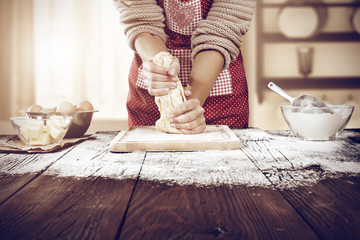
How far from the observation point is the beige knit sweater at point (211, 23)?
1361mm

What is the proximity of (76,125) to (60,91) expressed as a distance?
9.54ft

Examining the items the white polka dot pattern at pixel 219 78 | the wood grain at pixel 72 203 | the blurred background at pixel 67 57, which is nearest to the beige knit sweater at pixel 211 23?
the white polka dot pattern at pixel 219 78

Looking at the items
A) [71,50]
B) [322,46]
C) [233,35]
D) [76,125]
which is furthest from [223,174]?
[71,50]

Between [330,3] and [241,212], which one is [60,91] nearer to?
[330,3]

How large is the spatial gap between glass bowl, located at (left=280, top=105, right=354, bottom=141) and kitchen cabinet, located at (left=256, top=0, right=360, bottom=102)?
2016 millimetres

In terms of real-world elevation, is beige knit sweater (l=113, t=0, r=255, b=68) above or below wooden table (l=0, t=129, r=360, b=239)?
above

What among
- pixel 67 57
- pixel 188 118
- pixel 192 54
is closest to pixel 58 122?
pixel 188 118

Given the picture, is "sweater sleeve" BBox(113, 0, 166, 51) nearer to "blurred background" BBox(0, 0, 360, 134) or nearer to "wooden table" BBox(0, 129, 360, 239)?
"wooden table" BBox(0, 129, 360, 239)

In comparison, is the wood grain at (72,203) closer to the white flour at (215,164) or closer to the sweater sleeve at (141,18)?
the white flour at (215,164)

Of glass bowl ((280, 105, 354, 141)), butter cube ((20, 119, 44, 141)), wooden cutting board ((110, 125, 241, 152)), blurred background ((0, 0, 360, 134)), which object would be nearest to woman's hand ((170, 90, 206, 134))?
wooden cutting board ((110, 125, 241, 152))

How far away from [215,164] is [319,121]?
0.44 metres

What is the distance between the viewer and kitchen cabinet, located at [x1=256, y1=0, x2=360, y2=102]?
2980 mm

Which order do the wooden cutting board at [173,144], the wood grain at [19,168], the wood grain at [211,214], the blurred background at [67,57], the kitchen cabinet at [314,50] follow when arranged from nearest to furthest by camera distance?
the wood grain at [211,214] < the wood grain at [19,168] < the wooden cutting board at [173,144] < the kitchen cabinet at [314,50] < the blurred background at [67,57]

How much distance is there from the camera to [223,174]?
2.17 feet
